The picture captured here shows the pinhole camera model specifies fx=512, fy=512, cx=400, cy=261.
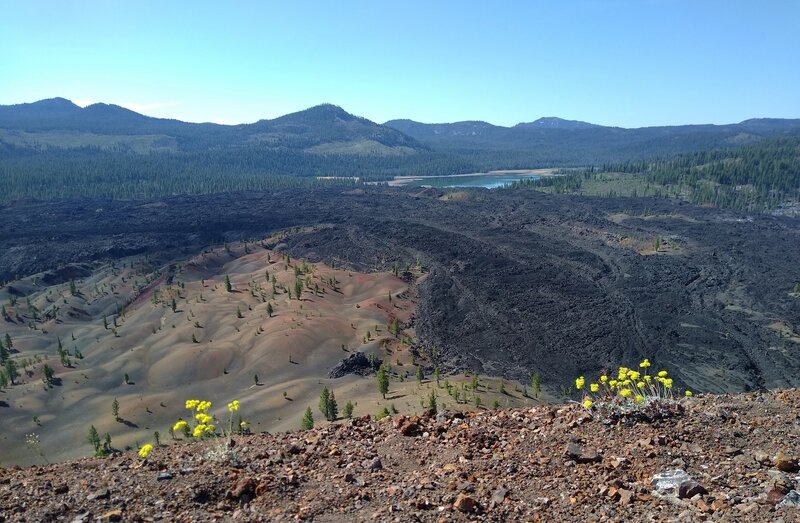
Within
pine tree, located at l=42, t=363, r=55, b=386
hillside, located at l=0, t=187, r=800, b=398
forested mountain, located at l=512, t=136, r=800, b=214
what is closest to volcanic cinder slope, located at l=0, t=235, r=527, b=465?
pine tree, located at l=42, t=363, r=55, b=386

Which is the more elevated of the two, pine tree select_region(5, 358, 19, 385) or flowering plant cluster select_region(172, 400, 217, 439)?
flowering plant cluster select_region(172, 400, 217, 439)

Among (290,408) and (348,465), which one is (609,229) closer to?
(290,408)

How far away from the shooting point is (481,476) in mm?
8445

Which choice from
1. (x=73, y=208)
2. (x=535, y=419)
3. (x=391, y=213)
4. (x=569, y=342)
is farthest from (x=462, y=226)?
(x=73, y=208)

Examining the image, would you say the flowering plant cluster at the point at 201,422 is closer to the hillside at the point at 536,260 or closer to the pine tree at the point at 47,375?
the hillside at the point at 536,260

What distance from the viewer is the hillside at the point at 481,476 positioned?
7246 mm

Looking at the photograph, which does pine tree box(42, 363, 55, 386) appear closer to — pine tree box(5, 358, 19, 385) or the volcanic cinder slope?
the volcanic cinder slope

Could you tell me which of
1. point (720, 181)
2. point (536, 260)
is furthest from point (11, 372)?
point (720, 181)

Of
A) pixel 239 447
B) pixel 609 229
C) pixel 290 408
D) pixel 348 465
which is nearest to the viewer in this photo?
pixel 348 465

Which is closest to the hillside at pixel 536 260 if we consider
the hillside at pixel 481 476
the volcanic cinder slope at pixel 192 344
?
the volcanic cinder slope at pixel 192 344

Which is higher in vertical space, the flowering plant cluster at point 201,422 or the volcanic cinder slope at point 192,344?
the flowering plant cluster at point 201,422

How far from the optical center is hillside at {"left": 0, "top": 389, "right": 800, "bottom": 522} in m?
7.25

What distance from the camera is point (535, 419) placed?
1051cm

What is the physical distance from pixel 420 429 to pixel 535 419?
238 cm
